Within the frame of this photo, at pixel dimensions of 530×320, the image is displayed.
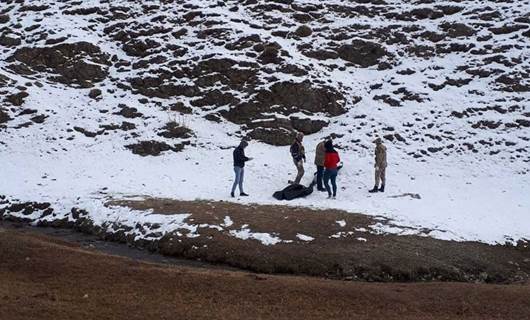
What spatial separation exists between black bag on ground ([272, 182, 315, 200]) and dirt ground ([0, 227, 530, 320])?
6339 millimetres

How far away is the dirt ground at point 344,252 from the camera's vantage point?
12.5 metres

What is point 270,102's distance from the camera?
2492 centimetres

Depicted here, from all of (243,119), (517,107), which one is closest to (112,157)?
(243,119)

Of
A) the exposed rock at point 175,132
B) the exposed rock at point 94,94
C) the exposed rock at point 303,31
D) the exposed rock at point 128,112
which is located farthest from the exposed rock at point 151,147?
the exposed rock at point 303,31

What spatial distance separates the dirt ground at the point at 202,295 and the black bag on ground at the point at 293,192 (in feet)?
20.8

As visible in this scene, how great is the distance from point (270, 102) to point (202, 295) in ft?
53.4

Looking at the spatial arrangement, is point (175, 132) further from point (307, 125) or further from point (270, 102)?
point (307, 125)

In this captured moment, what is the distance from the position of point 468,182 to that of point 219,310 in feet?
44.4

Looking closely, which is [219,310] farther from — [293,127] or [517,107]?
[517,107]

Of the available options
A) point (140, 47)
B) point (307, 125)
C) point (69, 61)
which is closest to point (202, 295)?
point (307, 125)

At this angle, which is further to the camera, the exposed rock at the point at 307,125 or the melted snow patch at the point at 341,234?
the exposed rock at the point at 307,125

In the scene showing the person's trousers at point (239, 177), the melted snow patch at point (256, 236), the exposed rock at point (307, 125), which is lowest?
the melted snow patch at point (256, 236)

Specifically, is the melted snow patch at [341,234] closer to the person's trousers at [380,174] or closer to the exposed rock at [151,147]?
the person's trousers at [380,174]

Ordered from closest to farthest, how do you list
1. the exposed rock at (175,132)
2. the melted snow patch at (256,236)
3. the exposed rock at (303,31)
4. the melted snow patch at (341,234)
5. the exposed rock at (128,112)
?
the melted snow patch at (256,236) < the melted snow patch at (341,234) < the exposed rock at (175,132) < the exposed rock at (128,112) < the exposed rock at (303,31)
